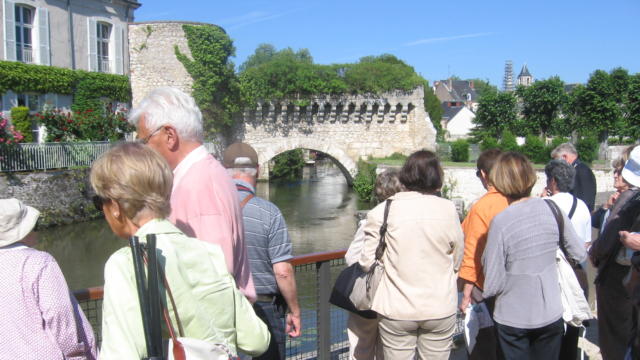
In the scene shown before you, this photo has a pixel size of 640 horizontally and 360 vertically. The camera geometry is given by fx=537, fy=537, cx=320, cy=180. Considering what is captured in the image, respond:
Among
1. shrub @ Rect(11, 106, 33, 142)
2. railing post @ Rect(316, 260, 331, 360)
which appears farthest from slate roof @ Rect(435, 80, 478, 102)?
railing post @ Rect(316, 260, 331, 360)

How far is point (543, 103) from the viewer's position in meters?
34.6

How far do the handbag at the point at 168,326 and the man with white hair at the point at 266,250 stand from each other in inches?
40.6

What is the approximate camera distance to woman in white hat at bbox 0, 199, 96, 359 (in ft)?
5.48

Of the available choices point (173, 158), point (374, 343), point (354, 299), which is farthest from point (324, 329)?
point (173, 158)

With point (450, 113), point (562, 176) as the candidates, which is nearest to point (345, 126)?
point (562, 176)

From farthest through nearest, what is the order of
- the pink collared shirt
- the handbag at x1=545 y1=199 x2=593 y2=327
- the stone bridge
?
the stone bridge < the handbag at x1=545 y1=199 x2=593 y2=327 < the pink collared shirt

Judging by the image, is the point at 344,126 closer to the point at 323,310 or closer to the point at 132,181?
the point at 323,310

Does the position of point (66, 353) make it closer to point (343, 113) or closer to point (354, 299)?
point (354, 299)

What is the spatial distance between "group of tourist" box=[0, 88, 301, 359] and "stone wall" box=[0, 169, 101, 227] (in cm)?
1340

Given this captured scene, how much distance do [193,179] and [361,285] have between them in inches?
45.0

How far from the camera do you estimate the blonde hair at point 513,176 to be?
9.14 feet

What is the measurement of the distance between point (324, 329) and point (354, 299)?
70cm

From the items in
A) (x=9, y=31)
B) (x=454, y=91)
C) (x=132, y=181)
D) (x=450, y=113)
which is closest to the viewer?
(x=132, y=181)

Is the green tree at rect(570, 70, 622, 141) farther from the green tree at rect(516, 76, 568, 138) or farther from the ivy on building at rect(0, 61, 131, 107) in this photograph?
the ivy on building at rect(0, 61, 131, 107)
